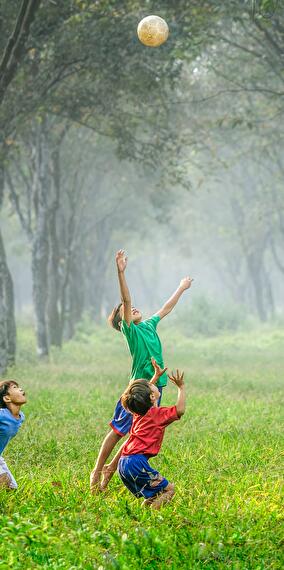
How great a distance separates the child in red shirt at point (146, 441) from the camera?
605 centimetres

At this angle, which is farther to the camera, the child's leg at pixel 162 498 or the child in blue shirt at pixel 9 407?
the child in blue shirt at pixel 9 407

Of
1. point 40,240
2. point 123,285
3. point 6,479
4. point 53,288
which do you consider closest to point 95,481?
point 6,479

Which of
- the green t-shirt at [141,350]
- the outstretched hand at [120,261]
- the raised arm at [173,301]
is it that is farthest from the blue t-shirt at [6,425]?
the raised arm at [173,301]

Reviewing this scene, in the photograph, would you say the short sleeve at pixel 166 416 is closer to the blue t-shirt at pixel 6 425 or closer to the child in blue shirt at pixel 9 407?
the child in blue shirt at pixel 9 407

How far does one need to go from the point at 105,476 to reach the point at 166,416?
3.43 feet

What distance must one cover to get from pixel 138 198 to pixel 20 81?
77.9ft

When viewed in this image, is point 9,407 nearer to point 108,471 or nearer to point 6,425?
point 6,425

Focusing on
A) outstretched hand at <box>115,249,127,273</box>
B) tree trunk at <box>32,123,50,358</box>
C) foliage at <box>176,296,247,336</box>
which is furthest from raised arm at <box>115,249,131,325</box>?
foliage at <box>176,296,247,336</box>

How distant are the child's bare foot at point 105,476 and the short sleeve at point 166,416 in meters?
0.96

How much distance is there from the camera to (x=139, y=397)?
6.13m

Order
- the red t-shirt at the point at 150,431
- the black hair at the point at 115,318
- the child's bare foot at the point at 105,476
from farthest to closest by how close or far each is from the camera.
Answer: the black hair at the point at 115,318, the child's bare foot at the point at 105,476, the red t-shirt at the point at 150,431

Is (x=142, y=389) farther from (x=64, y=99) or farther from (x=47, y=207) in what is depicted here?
(x=47, y=207)

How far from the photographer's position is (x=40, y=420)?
34.4 feet

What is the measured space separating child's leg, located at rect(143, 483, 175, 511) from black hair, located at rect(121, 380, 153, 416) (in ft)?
2.16
